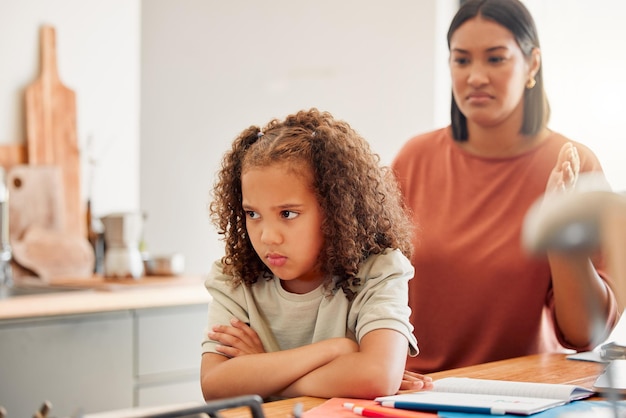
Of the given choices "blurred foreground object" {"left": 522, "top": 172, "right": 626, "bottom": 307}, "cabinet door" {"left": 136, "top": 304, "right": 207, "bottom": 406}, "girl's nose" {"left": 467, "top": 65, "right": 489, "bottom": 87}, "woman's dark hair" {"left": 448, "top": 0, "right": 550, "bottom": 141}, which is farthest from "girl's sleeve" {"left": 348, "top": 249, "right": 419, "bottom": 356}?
"cabinet door" {"left": 136, "top": 304, "right": 207, "bottom": 406}

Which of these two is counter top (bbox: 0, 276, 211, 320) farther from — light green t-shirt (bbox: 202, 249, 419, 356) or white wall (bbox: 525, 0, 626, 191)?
white wall (bbox: 525, 0, 626, 191)

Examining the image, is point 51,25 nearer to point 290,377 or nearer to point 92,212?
point 92,212

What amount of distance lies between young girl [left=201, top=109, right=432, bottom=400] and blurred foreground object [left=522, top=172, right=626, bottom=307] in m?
0.74

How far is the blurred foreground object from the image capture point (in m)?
0.45

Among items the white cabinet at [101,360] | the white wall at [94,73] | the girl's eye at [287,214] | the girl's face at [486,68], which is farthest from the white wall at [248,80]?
the girl's eye at [287,214]

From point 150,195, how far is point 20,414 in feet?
5.57

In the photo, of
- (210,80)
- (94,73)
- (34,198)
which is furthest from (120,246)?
(210,80)

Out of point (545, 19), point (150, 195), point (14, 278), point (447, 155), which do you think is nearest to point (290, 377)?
point (447, 155)

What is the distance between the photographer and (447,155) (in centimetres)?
192

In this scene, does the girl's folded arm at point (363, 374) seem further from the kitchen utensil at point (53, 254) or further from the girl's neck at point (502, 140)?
the kitchen utensil at point (53, 254)

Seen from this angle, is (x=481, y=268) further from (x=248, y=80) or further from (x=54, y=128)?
(x=248, y=80)

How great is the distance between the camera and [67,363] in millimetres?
2633

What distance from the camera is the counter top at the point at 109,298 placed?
2.50 metres

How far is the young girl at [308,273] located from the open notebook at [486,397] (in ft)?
0.28
